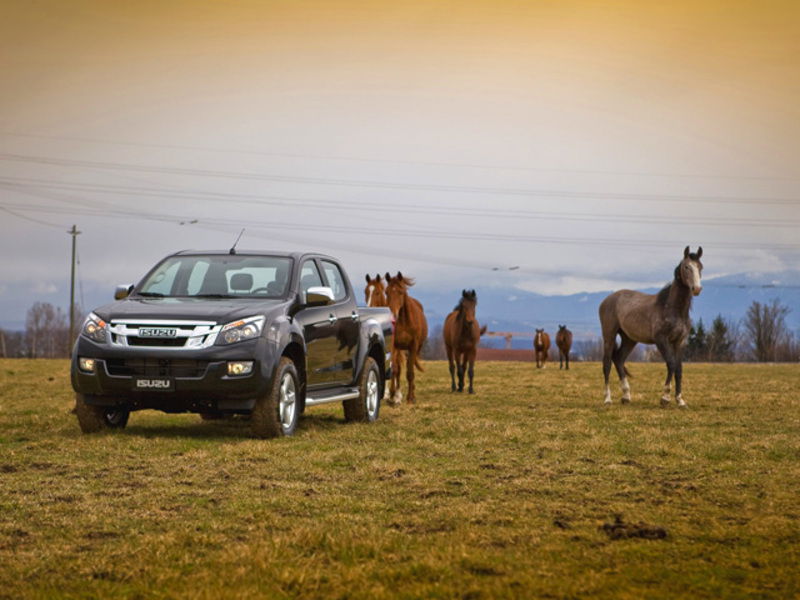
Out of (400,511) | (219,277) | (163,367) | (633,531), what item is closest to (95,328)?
(163,367)

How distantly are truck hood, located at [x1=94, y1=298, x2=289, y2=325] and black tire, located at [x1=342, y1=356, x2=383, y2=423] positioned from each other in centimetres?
227

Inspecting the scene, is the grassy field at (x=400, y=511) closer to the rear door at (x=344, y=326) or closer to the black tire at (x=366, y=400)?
the black tire at (x=366, y=400)

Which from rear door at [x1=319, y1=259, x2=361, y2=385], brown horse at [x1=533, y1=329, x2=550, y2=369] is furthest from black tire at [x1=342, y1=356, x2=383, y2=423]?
brown horse at [x1=533, y1=329, x2=550, y2=369]

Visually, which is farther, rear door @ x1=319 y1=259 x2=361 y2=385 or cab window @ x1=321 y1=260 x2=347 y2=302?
cab window @ x1=321 y1=260 x2=347 y2=302

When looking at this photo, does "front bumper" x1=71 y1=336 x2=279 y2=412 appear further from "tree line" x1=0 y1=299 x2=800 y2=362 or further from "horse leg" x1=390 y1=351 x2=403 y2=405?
"tree line" x1=0 y1=299 x2=800 y2=362

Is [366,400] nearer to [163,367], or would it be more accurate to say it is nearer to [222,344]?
[222,344]

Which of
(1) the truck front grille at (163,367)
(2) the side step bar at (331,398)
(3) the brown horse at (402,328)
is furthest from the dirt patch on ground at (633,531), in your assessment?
(3) the brown horse at (402,328)

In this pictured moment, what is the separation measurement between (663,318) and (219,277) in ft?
29.6

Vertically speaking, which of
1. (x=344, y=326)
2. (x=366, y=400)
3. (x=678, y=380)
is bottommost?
(x=366, y=400)

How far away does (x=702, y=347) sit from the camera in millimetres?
111000

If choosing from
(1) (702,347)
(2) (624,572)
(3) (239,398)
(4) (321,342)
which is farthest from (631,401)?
(1) (702,347)

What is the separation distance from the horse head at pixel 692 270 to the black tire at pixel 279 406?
846cm

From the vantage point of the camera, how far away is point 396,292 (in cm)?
1741

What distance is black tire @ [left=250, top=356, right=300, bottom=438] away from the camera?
36.7ft
